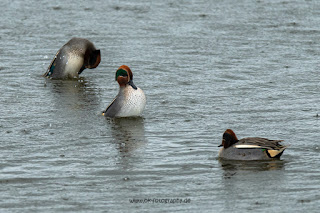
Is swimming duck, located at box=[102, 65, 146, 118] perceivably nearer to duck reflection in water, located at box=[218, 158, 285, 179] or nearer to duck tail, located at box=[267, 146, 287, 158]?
duck reflection in water, located at box=[218, 158, 285, 179]

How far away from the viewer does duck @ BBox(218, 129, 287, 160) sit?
9.84 m

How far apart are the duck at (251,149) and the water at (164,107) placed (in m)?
0.15

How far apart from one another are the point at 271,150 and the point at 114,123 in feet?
10.9

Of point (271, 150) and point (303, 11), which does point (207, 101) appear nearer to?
point (271, 150)

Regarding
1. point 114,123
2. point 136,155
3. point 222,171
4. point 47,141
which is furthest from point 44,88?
point 222,171

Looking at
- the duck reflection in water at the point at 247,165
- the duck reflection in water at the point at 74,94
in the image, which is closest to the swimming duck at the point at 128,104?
the duck reflection in water at the point at 74,94

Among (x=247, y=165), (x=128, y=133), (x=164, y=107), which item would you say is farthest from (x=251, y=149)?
(x=164, y=107)

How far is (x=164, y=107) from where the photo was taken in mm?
13250

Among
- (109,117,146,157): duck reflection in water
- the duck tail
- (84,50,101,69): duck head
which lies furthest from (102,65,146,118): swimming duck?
(84,50,101,69): duck head

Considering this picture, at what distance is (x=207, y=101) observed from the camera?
44.7ft

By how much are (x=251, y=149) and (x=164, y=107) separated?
11.5 ft

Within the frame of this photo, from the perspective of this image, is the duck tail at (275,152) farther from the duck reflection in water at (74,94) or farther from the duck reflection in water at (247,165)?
the duck reflection in water at (74,94)

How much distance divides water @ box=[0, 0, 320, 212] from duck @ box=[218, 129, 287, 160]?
0.15 meters

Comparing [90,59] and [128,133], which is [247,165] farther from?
[90,59]
